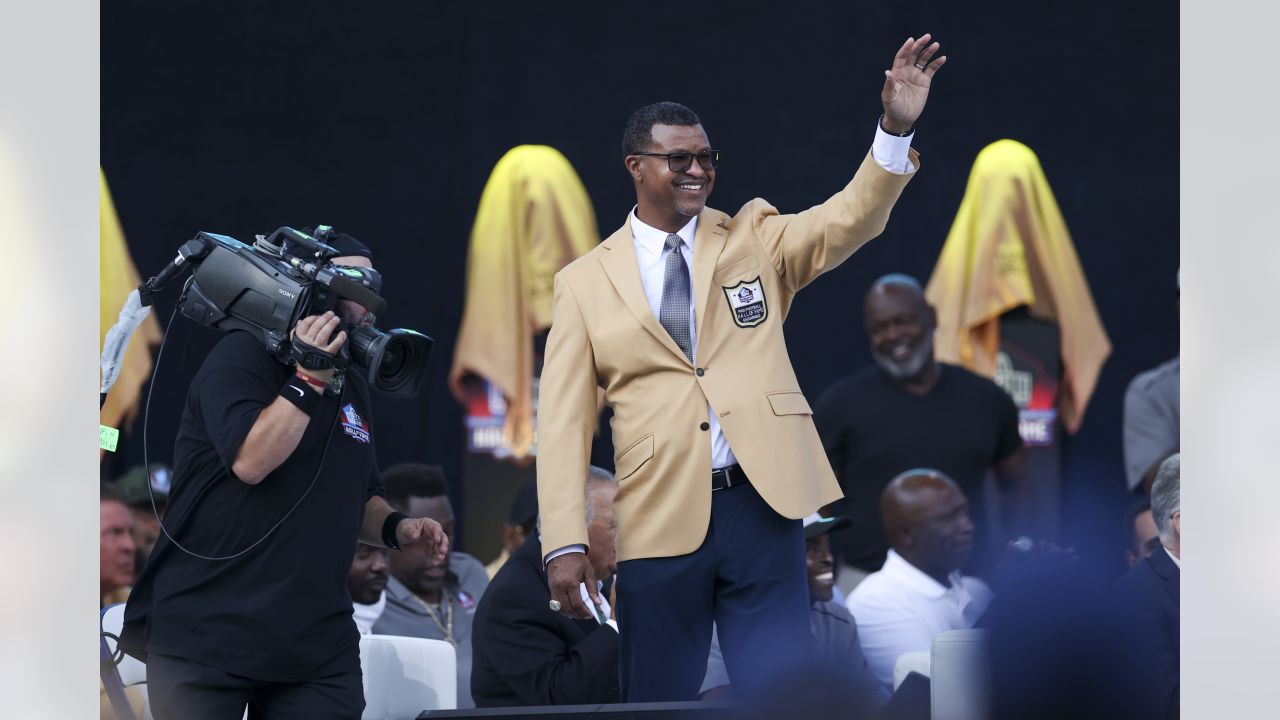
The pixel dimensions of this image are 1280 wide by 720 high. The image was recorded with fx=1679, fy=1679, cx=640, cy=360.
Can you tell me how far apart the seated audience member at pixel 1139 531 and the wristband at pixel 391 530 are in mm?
2181

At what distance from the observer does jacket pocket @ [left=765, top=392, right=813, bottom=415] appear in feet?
10.9

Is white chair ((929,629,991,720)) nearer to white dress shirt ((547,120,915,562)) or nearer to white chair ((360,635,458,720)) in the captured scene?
white dress shirt ((547,120,915,562))

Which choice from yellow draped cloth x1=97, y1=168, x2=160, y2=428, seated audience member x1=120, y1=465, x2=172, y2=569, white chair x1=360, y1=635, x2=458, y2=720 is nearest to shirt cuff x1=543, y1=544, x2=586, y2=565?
white chair x1=360, y1=635, x2=458, y2=720

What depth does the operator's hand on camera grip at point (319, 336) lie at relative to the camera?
10.3 ft

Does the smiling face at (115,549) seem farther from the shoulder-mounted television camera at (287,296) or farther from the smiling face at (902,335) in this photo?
the smiling face at (902,335)

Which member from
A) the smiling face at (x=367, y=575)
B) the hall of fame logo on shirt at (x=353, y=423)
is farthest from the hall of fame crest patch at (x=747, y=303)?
the smiling face at (x=367, y=575)

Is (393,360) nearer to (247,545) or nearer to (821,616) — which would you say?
(247,545)

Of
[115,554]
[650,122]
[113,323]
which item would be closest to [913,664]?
[650,122]

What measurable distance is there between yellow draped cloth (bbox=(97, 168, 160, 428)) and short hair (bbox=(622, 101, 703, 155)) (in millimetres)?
3359

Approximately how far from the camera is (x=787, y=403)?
3346mm
